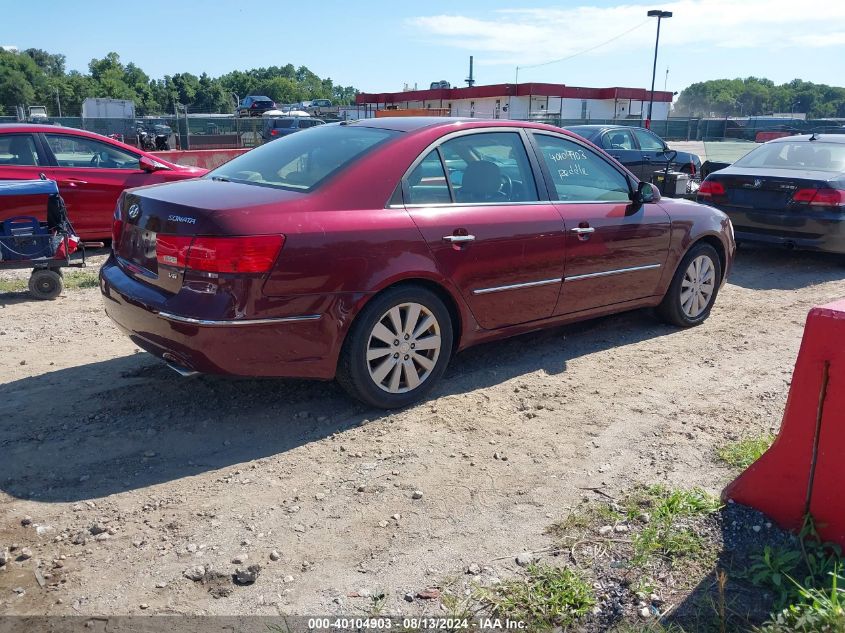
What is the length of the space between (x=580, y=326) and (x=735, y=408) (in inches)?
71.7

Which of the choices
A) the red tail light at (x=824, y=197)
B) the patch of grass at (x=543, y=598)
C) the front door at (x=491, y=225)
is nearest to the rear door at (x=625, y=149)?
the red tail light at (x=824, y=197)

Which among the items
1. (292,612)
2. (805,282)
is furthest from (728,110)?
(292,612)

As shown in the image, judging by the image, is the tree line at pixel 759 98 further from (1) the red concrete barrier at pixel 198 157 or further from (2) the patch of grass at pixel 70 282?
(2) the patch of grass at pixel 70 282

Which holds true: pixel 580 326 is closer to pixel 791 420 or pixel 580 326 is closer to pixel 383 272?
pixel 383 272

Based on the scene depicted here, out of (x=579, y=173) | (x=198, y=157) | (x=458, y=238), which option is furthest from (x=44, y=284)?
(x=198, y=157)

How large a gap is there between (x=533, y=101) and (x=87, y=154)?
51014 millimetres

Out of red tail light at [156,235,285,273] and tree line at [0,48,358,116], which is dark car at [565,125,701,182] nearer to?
red tail light at [156,235,285,273]

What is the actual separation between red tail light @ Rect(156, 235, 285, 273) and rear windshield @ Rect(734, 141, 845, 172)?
7.65 metres

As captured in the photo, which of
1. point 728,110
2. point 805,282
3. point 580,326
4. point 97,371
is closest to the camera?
point 97,371

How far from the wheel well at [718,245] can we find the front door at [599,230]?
0.61 metres

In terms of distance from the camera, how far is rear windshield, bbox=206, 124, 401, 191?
4.36 meters

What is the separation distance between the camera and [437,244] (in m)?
4.39

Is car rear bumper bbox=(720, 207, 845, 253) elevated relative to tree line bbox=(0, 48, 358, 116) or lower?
lower

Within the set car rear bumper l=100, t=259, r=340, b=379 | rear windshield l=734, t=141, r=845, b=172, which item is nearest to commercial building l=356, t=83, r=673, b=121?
rear windshield l=734, t=141, r=845, b=172
